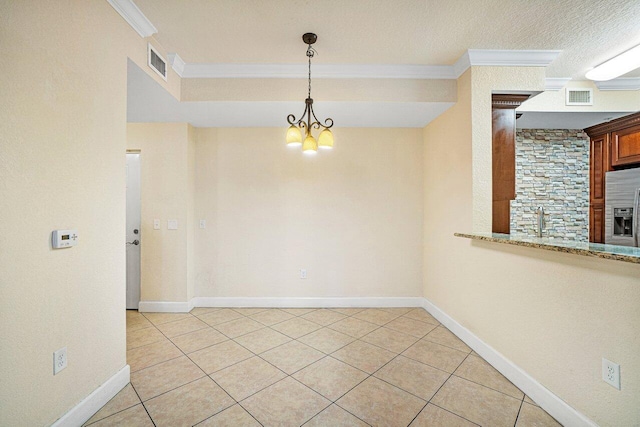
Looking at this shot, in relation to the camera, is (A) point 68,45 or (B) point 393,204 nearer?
(A) point 68,45

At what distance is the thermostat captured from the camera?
1454 millimetres

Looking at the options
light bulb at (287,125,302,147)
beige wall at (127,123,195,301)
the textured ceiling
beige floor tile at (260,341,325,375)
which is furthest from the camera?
beige wall at (127,123,195,301)

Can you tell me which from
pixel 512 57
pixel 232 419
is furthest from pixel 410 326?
pixel 512 57

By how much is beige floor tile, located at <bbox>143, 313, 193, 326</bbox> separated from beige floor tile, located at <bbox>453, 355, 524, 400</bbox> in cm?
299

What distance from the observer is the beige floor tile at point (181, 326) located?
2.93 metres

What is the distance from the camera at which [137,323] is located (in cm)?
316

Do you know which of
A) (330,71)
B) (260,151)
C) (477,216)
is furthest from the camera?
(260,151)

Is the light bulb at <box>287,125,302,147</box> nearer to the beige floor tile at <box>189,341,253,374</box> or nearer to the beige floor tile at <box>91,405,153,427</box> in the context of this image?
the beige floor tile at <box>189,341,253,374</box>

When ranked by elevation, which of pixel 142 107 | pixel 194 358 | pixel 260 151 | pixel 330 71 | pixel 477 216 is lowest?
pixel 194 358

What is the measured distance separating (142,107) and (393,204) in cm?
315

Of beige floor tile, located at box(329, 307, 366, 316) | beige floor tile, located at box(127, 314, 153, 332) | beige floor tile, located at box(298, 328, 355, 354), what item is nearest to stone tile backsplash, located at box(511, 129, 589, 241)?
beige floor tile, located at box(329, 307, 366, 316)

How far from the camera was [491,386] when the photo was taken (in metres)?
2.01

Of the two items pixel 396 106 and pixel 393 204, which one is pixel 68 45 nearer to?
pixel 396 106

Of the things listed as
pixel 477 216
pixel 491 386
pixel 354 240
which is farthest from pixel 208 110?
pixel 491 386
